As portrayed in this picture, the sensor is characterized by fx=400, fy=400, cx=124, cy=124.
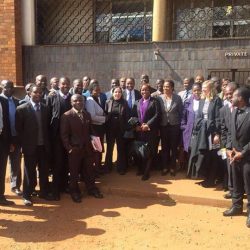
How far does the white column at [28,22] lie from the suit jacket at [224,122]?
21.0 feet

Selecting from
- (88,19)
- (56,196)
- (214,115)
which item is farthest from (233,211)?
(88,19)

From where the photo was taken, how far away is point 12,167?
6.73 metres

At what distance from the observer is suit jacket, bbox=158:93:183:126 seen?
7.18 metres

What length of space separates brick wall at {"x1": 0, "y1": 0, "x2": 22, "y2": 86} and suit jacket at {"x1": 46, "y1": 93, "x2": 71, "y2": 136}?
445 cm

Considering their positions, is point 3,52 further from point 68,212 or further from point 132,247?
point 132,247

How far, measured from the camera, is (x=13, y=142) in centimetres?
626

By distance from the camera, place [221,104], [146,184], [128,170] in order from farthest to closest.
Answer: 1. [128,170]
2. [146,184]
3. [221,104]

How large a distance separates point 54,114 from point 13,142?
0.77 m

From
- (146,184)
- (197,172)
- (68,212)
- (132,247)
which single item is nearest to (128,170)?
(146,184)

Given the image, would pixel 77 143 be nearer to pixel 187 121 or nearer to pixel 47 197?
pixel 47 197

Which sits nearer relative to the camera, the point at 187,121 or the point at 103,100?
the point at 187,121

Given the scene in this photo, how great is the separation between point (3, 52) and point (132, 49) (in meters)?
3.38

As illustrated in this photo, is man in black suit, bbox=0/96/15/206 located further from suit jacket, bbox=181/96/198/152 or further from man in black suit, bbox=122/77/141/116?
suit jacket, bbox=181/96/198/152

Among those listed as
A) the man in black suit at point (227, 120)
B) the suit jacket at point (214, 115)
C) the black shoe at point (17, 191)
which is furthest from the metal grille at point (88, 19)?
the black shoe at point (17, 191)
